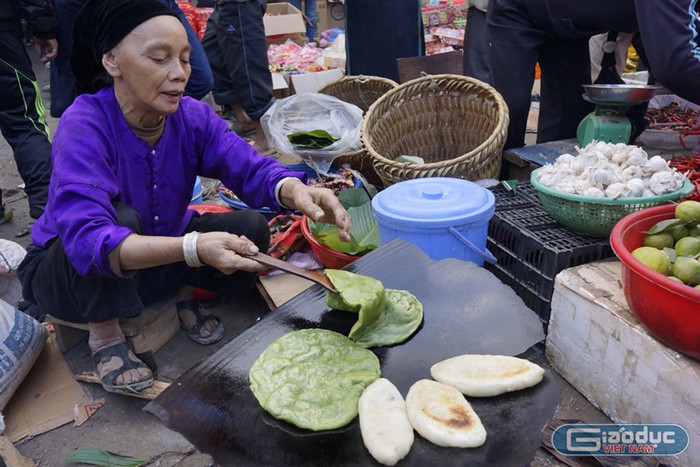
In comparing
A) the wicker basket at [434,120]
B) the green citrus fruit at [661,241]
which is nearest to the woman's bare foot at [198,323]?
the wicker basket at [434,120]

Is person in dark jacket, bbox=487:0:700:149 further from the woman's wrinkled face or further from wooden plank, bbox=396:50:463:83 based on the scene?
the woman's wrinkled face

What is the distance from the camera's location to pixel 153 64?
2.08 metres

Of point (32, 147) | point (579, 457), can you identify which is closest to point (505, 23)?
point (579, 457)

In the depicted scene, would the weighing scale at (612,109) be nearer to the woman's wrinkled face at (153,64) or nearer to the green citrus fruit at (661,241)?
the green citrus fruit at (661,241)

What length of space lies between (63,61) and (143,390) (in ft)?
8.11

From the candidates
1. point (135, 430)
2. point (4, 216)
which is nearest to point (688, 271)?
point (135, 430)

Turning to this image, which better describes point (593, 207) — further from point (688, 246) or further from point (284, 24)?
point (284, 24)

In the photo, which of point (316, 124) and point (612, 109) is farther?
point (316, 124)

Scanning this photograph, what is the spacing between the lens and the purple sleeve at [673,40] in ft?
7.85

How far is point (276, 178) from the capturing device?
2422 millimetres

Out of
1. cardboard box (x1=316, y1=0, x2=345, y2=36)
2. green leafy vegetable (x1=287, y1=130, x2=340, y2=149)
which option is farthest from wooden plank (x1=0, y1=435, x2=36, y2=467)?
cardboard box (x1=316, y1=0, x2=345, y2=36)

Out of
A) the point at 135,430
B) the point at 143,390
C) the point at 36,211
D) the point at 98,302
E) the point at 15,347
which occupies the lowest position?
the point at 135,430

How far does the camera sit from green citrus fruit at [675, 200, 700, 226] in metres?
1.97

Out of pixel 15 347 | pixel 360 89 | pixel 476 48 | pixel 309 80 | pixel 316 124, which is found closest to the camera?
pixel 15 347
